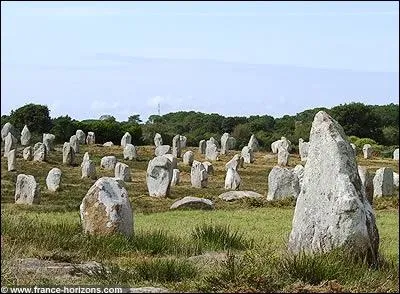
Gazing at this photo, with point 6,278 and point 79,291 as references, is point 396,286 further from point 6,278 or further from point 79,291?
point 6,278

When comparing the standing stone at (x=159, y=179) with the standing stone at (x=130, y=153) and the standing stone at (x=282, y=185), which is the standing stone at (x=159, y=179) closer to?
the standing stone at (x=282, y=185)

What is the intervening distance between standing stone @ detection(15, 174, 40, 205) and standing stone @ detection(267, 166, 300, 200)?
774 cm

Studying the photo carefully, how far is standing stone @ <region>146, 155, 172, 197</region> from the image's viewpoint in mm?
27781

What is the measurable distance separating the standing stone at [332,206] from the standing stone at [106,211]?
10.9 feet

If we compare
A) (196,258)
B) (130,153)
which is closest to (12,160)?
(130,153)

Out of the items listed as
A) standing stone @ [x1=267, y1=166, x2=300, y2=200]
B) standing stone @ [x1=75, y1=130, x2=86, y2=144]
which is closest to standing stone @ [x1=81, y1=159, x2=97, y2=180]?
standing stone @ [x1=267, y1=166, x2=300, y2=200]

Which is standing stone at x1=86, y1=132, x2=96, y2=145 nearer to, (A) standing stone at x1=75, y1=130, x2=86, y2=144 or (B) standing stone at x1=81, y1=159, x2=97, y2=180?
(A) standing stone at x1=75, y1=130, x2=86, y2=144

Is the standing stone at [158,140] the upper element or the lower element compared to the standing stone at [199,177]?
upper

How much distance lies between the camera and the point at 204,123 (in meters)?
67.9

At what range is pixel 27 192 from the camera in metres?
24.4

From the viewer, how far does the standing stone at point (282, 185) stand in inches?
1039

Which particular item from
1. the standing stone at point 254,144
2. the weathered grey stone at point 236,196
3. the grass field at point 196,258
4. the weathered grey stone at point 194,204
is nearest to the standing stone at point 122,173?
the weathered grey stone at point 236,196

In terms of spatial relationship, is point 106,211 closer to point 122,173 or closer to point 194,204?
point 194,204

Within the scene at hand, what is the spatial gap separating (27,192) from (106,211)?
12.5 m
